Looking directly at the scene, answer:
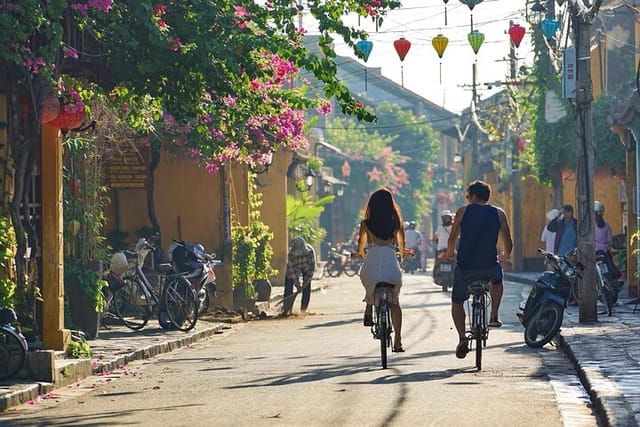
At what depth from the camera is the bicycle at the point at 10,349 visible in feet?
43.6

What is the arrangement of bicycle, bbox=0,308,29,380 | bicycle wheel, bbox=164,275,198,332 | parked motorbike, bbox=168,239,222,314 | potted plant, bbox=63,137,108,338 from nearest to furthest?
bicycle, bbox=0,308,29,380 < potted plant, bbox=63,137,108,338 < bicycle wheel, bbox=164,275,198,332 < parked motorbike, bbox=168,239,222,314

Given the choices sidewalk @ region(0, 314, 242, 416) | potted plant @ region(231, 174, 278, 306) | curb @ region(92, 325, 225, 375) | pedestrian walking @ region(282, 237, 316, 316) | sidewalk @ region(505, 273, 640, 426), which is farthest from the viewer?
potted plant @ region(231, 174, 278, 306)

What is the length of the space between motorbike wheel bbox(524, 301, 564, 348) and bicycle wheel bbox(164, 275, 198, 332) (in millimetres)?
5623

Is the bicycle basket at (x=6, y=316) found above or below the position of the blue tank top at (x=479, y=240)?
below

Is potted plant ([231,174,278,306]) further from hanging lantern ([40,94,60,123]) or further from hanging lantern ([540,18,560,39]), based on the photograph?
hanging lantern ([40,94,60,123])

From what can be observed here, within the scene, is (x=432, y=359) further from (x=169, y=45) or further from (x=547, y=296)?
(x=169, y=45)

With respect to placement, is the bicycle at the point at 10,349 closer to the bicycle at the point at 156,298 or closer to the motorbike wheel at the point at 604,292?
the bicycle at the point at 156,298

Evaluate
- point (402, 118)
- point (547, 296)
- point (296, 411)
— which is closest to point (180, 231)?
point (547, 296)

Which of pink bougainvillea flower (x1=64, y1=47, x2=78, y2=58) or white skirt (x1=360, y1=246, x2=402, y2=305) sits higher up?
pink bougainvillea flower (x1=64, y1=47, x2=78, y2=58)

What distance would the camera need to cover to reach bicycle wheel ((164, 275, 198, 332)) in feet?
67.5

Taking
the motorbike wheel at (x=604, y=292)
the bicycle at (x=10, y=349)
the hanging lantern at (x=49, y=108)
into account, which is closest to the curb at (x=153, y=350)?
the bicycle at (x=10, y=349)

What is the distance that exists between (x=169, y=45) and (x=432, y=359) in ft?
13.9

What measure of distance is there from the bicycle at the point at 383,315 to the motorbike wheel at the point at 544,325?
9.21ft

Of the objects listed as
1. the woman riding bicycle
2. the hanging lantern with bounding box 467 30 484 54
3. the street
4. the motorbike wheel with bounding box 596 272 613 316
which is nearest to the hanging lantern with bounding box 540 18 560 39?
the hanging lantern with bounding box 467 30 484 54
